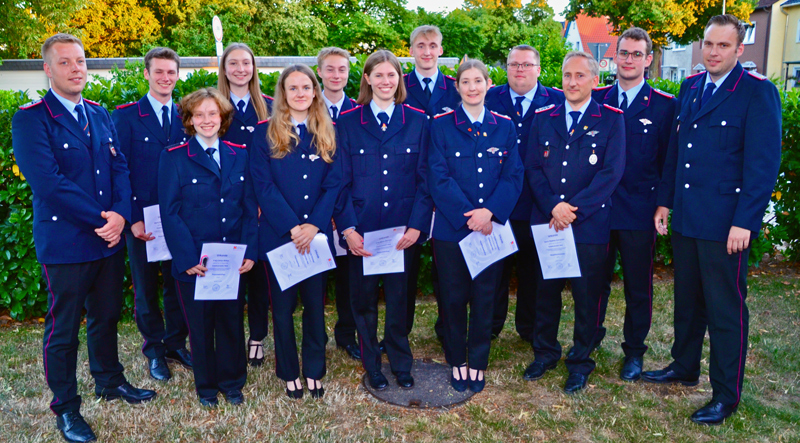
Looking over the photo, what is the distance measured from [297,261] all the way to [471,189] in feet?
4.09

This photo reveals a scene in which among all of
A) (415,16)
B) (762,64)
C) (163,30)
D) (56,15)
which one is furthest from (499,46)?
(56,15)

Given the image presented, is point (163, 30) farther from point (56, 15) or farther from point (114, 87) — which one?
point (114, 87)

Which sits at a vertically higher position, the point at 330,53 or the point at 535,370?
the point at 330,53

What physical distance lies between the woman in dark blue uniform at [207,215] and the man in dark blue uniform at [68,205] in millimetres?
359

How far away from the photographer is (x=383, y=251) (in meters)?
4.16

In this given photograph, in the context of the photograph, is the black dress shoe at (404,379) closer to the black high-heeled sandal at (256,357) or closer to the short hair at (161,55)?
the black high-heeled sandal at (256,357)

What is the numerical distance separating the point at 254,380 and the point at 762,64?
40312 mm

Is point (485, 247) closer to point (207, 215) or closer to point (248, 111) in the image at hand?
point (207, 215)

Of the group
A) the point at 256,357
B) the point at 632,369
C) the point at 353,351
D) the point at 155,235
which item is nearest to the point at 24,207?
the point at 155,235

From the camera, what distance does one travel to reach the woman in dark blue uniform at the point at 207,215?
388 centimetres

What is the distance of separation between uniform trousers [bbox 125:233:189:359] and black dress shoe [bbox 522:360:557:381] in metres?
2.63

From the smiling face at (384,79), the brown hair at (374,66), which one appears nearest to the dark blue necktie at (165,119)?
the brown hair at (374,66)

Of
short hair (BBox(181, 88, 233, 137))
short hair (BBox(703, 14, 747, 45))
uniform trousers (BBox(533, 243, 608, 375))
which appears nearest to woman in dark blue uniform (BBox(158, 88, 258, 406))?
short hair (BBox(181, 88, 233, 137))

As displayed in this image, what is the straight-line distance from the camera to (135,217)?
4297 millimetres
